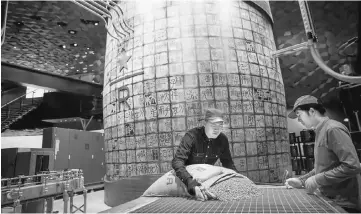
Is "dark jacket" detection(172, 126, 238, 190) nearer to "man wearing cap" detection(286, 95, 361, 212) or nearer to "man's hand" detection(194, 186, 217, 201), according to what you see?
"man's hand" detection(194, 186, 217, 201)

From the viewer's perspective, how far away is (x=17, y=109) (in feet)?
36.6

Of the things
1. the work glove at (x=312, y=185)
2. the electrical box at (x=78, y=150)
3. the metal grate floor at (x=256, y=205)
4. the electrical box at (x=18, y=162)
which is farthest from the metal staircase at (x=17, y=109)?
the work glove at (x=312, y=185)

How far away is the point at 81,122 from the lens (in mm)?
9148

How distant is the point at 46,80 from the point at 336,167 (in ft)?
25.9

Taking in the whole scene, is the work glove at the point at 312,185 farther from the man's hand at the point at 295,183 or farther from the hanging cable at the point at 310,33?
the hanging cable at the point at 310,33

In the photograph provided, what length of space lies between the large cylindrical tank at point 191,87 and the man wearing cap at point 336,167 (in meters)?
1.25

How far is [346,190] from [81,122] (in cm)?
899

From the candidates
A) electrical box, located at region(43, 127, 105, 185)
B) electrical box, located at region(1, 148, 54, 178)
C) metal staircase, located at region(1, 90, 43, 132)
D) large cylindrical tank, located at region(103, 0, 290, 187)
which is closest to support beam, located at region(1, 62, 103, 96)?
electrical box, located at region(43, 127, 105, 185)

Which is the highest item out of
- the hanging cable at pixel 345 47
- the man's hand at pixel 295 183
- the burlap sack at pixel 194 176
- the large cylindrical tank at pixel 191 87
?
the hanging cable at pixel 345 47

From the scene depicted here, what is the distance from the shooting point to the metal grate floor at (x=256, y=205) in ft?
4.50

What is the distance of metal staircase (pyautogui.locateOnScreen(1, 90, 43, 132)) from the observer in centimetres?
1075

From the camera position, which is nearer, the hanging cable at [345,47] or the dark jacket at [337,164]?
the dark jacket at [337,164]

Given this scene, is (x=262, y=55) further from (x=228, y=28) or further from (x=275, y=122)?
(x=275, y=122)

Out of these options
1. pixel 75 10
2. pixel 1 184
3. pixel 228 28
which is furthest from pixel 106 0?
pixel 75 10
